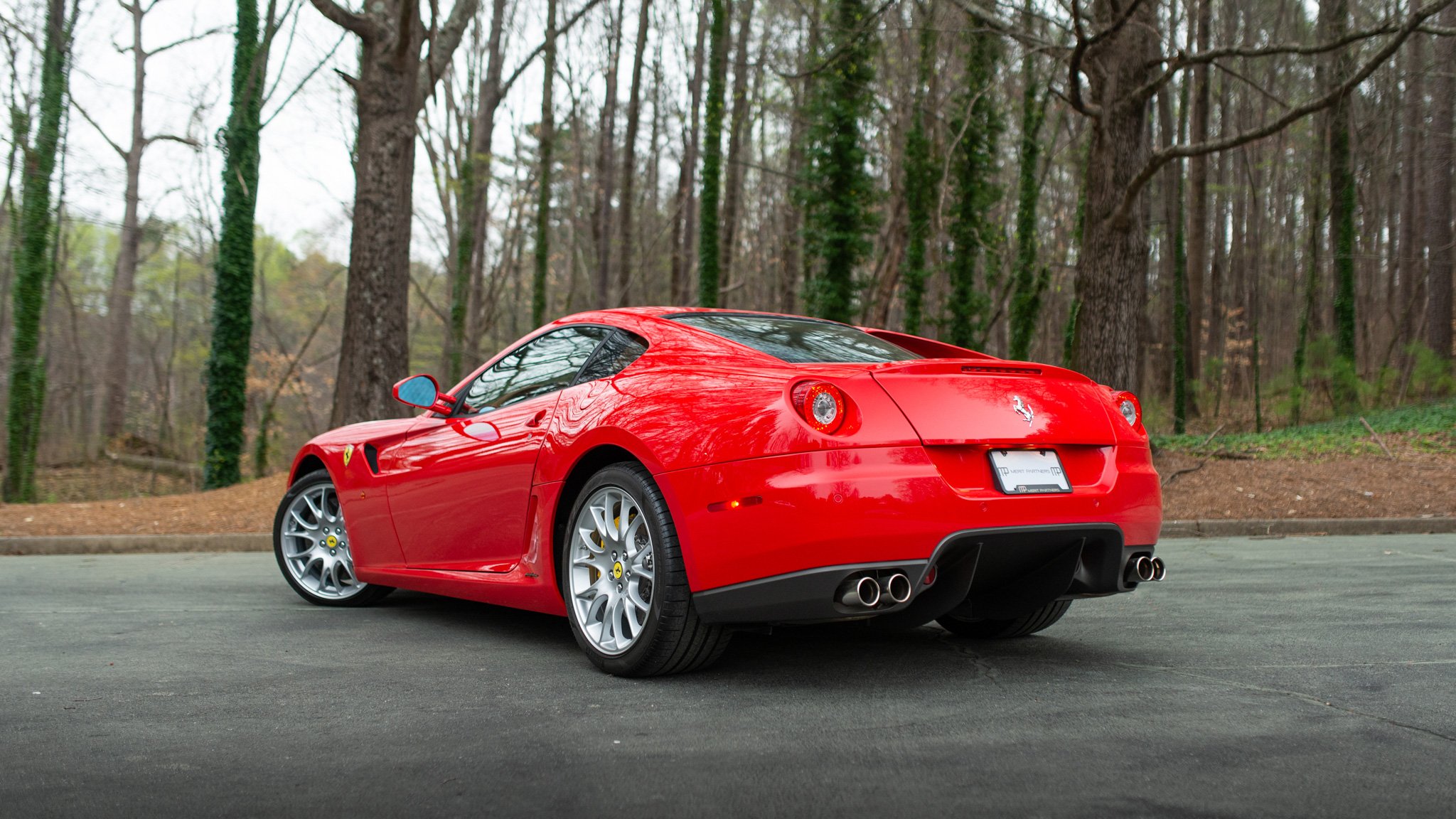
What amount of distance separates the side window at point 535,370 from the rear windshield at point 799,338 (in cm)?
49

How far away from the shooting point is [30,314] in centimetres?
2003

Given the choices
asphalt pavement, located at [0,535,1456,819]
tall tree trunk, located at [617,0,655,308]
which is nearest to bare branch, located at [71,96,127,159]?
tall tree trunk, located at [617,0,655,308]

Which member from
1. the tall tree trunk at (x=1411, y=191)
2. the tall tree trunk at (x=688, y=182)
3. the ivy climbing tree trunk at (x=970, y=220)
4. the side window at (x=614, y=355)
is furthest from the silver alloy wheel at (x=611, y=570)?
the tall tree trunk at (x=688, y=182)

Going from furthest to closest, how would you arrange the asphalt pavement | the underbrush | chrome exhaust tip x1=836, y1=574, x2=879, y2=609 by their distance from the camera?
1. the underbrush
2. chrome exhaust tip x1=836, y1=574, x2=879, y2=609
3. the asphalt pavement

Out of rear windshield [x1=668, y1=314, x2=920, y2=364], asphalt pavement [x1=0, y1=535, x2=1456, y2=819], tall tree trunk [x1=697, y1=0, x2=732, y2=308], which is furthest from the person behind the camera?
tall tree trunk [x1=697, y1=0, x2=732, y2=308]

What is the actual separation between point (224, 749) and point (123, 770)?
0.88ft

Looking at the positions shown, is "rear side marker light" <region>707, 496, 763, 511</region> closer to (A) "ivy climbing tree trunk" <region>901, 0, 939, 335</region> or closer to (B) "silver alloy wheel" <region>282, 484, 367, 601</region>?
(B) "silver alloy wheel" <region>282, 484, 367, 601</region>

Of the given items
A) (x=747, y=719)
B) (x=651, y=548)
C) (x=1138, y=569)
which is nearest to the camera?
(x=747, y=719)

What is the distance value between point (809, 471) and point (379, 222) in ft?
35.4

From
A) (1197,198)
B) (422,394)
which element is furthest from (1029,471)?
(1197,198)

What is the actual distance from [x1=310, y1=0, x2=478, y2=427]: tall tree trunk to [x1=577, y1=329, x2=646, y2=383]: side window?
884 cm

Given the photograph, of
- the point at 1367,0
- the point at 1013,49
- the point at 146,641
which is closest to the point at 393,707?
the point at 146,641

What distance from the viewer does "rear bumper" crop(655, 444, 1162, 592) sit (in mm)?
3502

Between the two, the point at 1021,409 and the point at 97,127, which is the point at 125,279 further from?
the point at 1021,409
